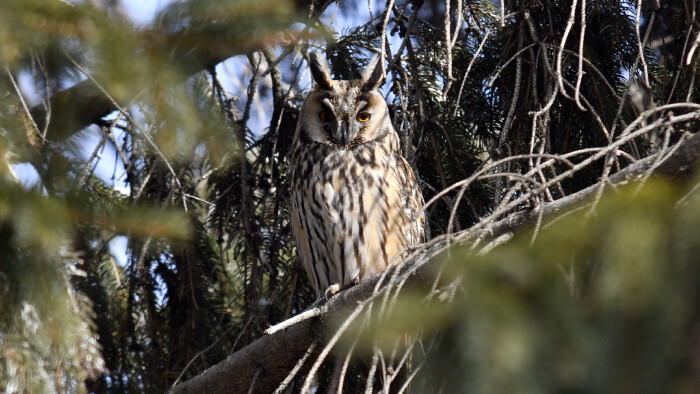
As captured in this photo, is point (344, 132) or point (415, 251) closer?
point (415, 251)

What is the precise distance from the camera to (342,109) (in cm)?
315

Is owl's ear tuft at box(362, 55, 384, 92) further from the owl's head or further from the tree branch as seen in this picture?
the tree branch

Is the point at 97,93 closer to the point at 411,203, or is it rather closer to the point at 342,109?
the point at 342,109

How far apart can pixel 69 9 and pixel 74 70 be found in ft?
0.80

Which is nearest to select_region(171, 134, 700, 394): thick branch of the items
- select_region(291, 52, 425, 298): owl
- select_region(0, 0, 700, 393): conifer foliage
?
select_region(0, 0, 700, 393): conifer foliage

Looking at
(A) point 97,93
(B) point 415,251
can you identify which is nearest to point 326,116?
(A) point 97,93

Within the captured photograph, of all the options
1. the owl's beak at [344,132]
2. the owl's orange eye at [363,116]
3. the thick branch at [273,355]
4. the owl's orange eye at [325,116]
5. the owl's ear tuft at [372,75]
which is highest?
the owl's ear tuft at [372,75]

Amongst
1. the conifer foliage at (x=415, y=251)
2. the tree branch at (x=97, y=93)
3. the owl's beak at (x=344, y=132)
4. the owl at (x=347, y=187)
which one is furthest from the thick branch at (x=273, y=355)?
the owl's beak at (x=344, y=132)

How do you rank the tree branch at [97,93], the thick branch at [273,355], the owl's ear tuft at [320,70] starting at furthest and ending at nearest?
1. the owl's ear tuft at [320,70]
2. the thick branch at [273,355]
3. the tree branch at [97,93]

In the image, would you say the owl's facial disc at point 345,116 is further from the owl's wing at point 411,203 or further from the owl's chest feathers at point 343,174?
the owl's wing at point 411,203

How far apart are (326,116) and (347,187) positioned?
37 cm

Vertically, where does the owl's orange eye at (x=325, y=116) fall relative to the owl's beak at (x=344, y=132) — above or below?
above

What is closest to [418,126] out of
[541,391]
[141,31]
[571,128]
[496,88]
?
[496,88]

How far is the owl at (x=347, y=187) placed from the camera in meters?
3.03
